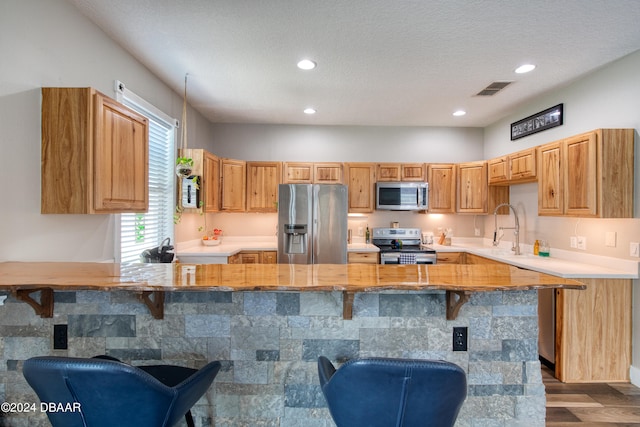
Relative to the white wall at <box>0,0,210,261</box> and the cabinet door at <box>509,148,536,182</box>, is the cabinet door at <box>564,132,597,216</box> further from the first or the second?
the white wall at <box>0,0,210,261</box>

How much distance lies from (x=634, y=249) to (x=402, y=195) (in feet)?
8.00

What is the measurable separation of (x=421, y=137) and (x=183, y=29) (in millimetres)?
3630

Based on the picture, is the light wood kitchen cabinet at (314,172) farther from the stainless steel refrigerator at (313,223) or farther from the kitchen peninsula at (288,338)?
the kitchen peninsula at (288,338)

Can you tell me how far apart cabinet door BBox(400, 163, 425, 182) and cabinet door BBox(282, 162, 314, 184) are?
132 cm

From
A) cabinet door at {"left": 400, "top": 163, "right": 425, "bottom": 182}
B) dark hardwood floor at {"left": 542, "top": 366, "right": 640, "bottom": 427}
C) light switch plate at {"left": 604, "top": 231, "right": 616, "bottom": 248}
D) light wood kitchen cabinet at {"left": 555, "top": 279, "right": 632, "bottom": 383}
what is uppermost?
cabinet door at {"left": 400, "top": 163, "right": 425, "bottom": 182}

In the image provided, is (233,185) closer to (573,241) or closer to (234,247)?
(234,247)

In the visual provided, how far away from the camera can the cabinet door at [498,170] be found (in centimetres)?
400

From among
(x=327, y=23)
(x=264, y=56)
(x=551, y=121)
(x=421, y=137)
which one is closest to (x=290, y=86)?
(x=264, y=56)

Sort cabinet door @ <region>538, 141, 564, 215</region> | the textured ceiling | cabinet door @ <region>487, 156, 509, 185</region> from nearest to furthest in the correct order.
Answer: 1. the textured ceiling
2. cabinet door @ <region>538, 141, 564, 215</region>
3. cabinet door @ <region>487, 156, 509, 185</region>

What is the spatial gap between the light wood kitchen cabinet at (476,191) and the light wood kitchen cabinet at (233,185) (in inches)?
118

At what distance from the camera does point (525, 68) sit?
2.92 m

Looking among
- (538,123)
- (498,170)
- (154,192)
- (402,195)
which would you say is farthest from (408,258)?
(154,192)

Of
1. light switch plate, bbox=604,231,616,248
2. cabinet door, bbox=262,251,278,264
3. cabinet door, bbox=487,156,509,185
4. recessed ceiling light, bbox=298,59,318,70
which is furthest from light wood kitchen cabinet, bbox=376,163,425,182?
light switch plate, bbox=604,231,616,248

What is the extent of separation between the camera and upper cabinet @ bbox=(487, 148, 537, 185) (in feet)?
11.4
